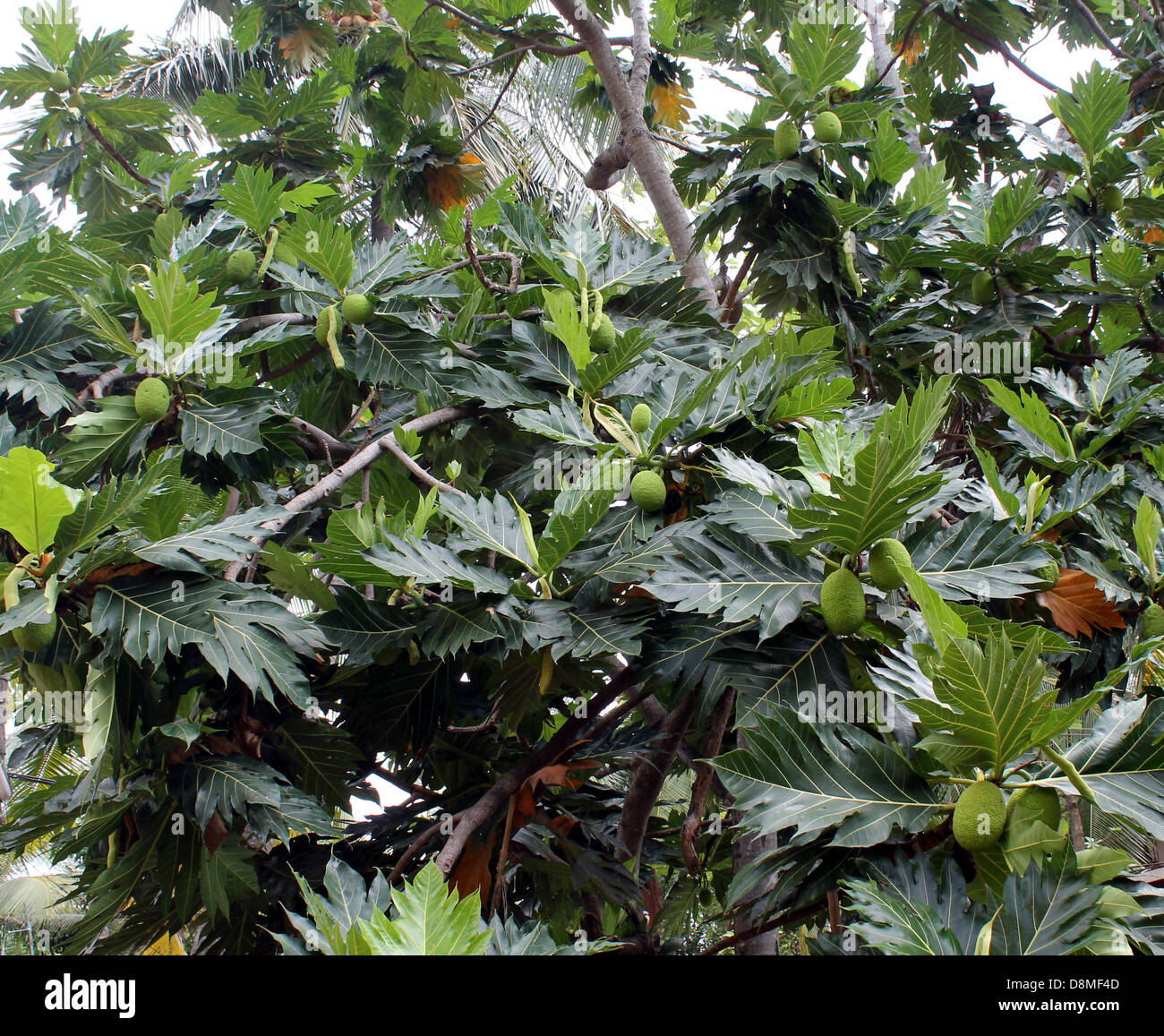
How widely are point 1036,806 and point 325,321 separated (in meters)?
1.96

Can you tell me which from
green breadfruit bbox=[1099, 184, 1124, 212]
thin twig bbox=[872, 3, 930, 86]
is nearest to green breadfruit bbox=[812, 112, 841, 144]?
thin twig bbox=[872, 3, 930, 86]

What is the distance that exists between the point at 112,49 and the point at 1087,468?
333cm

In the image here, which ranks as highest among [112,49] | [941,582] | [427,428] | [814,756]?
[112,49]

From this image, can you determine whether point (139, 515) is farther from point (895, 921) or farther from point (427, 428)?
point (895, 921)

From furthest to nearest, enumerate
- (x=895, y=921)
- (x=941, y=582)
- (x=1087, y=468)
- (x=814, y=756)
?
(x=1087, y=468), (x=941, y=582), (x=814, y=756), (x=895, y=921)

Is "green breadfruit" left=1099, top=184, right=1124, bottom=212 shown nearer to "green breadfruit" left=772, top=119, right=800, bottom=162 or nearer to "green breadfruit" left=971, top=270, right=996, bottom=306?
"green breadfruit" left=971, top=270, right=996, bottom=306

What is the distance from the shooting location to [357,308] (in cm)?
240

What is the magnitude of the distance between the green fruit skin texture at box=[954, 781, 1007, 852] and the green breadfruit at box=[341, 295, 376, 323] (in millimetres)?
1817

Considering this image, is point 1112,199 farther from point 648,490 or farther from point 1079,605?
point 648,490

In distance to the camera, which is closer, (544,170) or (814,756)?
(814,756)

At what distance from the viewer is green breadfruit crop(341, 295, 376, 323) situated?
7.86 ft

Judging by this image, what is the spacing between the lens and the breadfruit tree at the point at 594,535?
50.0 inches
